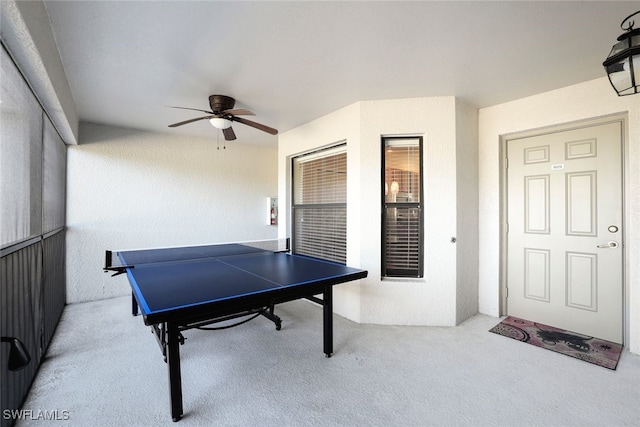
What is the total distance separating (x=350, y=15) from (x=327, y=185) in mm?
2371

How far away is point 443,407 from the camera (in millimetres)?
1865

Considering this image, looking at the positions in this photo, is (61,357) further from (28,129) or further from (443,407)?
(443,407)

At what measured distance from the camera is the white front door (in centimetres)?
275

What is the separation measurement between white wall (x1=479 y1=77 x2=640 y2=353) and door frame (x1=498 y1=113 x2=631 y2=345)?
1.4 inches

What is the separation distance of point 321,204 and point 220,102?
1.88 metres

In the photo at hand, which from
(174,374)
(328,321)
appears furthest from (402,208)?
(174,374)

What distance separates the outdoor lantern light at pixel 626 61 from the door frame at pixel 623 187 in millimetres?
1524

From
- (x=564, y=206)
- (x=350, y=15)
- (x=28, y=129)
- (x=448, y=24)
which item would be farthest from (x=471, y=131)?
(x=28, y=129)

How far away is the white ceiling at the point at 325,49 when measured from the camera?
1.80 metres

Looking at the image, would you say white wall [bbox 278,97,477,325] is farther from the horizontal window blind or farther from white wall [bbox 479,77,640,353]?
white wall [bbox 479,77,640,353]

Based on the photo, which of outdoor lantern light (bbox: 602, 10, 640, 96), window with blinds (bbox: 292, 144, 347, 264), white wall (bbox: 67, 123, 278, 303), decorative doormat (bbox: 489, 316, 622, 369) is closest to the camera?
outdoor lantern light (bbox: 602, 10, 640, 96)

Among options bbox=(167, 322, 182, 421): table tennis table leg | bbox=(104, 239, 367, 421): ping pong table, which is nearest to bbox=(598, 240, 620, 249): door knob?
bbox=(104, 239, 367, 421): ping pong table

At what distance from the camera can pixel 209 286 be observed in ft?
6.23

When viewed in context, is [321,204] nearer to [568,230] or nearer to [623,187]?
[568,230]
